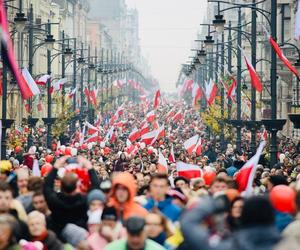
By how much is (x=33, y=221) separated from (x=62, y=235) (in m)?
0.68

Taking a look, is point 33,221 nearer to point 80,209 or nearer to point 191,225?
point 80,209

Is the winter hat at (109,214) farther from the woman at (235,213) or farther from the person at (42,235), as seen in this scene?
the woman at (235,213)

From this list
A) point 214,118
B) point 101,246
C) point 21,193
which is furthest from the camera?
point 214,118

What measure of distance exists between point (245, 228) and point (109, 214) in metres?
3.19

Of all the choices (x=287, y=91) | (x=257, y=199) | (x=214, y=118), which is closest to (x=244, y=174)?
(x=257, y=199)

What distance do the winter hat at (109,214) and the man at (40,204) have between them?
1.27 metres

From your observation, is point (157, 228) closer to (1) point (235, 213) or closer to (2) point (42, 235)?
(1) point (235, 213)

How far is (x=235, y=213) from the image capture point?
34.7 ft

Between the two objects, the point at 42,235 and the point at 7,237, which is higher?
the point at 7,237

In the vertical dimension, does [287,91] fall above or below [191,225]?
below

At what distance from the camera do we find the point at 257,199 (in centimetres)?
796

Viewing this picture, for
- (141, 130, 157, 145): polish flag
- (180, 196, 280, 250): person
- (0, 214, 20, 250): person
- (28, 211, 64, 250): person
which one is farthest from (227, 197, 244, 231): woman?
(141, 130, 157, 145): polish flag

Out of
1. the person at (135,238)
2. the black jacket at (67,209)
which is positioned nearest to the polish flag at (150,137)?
the black jacket at (67,209)

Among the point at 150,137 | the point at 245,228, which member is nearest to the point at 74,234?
the point at 245,228
